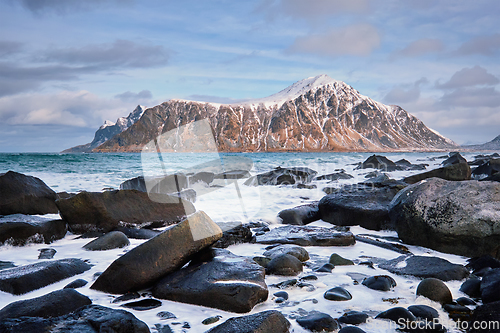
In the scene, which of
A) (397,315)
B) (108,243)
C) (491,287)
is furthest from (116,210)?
(491,287)

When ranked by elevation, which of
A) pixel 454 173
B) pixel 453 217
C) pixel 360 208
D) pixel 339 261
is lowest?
pixel 339 261

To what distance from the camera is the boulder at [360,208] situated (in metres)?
5.70

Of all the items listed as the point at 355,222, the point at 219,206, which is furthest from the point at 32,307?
the point at 219,206

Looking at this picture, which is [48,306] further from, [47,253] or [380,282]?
[380,282]

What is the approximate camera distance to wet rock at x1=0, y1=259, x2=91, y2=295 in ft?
9.57

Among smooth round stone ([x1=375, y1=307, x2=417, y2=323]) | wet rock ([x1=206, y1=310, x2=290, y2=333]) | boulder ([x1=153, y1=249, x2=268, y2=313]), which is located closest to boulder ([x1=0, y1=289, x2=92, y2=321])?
boulder ([x1=153, y1=249, x2=268, y2=313])

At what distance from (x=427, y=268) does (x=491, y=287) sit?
721mm

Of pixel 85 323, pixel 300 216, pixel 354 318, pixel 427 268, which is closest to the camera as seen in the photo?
pixel 85 323

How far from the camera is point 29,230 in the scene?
4.66 meters

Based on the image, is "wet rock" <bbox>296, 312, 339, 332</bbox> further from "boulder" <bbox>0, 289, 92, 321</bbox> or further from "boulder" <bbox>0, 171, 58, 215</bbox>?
"boulder" <bbox>0, 171, 58, 215</bbox>

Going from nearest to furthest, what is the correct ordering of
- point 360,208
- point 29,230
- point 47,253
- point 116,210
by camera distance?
point 47,253, point 29,230, point 116,210, point 360,208

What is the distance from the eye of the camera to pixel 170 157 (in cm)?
226

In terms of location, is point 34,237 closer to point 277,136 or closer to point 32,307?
point 32,307

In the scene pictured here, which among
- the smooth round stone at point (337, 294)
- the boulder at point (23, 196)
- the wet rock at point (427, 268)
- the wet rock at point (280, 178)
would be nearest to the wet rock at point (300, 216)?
the wet rock at point (427, 268)
